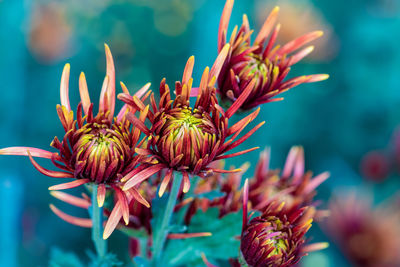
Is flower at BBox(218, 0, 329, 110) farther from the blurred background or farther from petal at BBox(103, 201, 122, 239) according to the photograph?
the blurred background

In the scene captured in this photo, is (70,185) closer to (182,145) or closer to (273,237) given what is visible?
(182,145)

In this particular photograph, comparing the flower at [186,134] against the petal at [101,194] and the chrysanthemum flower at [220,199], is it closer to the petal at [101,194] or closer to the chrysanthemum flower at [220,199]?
the petal at [101,194]

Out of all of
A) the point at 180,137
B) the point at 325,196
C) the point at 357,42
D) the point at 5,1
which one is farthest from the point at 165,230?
the point at 357,42

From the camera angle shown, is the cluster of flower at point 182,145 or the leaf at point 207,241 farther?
the leaf at point 207,241

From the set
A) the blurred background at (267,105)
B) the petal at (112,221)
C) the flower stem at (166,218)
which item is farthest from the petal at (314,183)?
the blurred background at (267,105)

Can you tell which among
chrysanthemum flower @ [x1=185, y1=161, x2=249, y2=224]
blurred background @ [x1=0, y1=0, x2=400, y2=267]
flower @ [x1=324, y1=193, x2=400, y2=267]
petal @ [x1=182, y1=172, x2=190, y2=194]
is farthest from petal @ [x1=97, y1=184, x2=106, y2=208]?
flower @ [x1=324, y1=193, x2=400, y2=267]

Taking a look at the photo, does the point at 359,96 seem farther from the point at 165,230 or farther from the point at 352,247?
the point at 165,230

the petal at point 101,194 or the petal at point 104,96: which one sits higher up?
the petal at point 104,96
